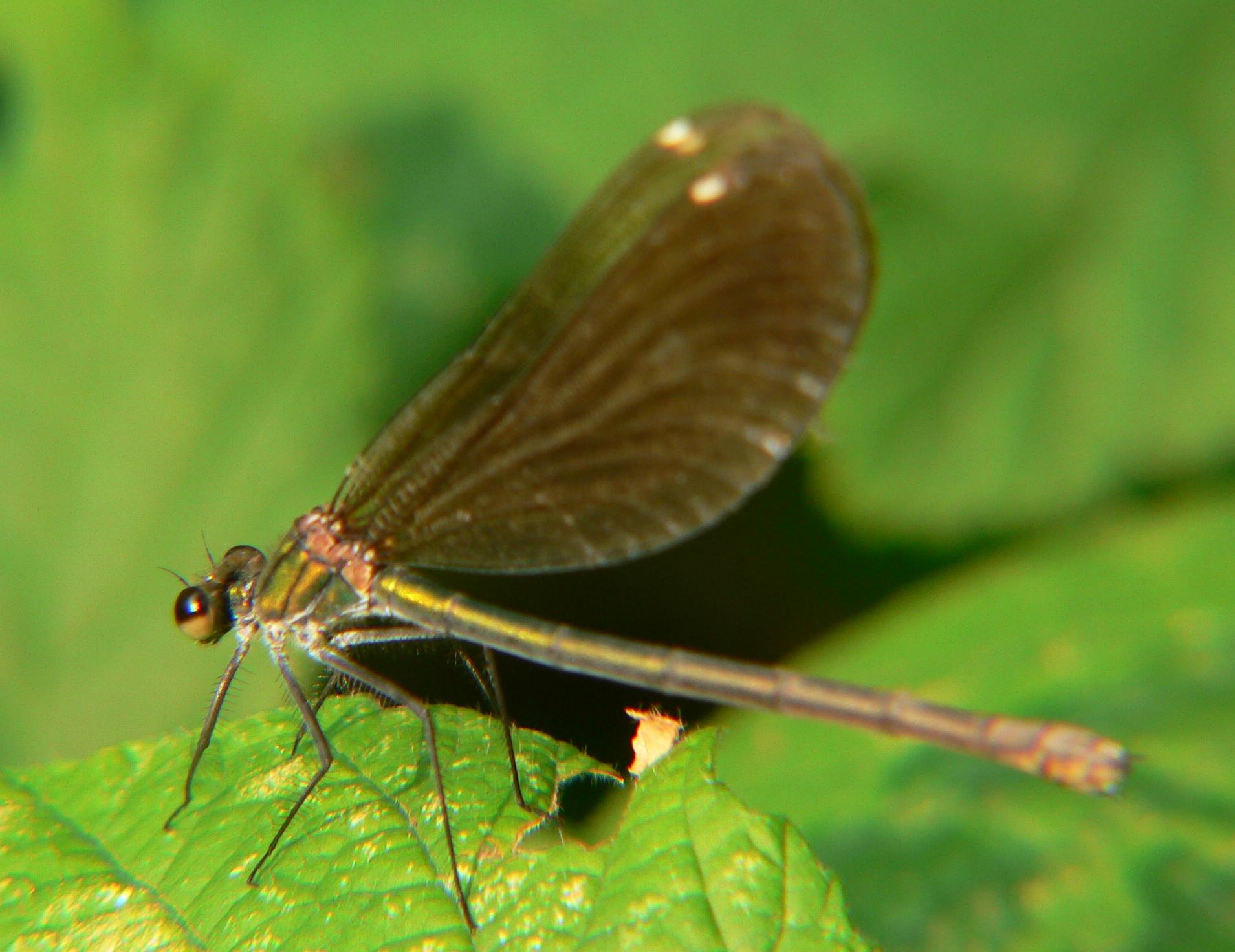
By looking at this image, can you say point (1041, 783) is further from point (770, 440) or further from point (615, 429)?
point (615, 429)

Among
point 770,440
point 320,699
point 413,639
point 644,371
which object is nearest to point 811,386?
point 770,440

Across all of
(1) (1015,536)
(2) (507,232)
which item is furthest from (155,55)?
(1) (1015,536)

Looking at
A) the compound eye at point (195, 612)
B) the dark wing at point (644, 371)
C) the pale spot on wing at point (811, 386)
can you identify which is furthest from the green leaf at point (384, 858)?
the pale spot on wing at point (811, 386)

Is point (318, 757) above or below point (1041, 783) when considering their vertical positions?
above

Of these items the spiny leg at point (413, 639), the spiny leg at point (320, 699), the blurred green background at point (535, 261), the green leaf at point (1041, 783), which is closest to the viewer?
the spiny leg at point (320, 699)

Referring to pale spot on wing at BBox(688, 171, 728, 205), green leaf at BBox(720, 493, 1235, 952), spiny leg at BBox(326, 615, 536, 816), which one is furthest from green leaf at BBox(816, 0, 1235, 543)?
spiny leg at BBox(326, 615, 536, 816)

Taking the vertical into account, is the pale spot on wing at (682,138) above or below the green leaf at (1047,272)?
above

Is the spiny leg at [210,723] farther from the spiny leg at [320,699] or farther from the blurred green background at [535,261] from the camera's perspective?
the blurred green background at [535,261]
